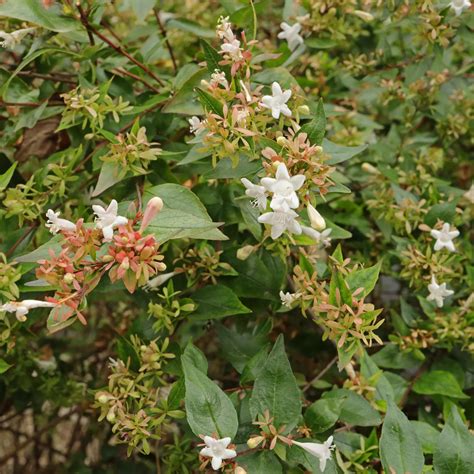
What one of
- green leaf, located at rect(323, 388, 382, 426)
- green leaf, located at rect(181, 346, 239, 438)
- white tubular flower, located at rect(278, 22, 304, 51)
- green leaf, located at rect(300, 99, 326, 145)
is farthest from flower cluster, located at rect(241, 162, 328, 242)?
white tubular flower, located at rect(278, 22, 304, 51)

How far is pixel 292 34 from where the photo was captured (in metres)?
1.44

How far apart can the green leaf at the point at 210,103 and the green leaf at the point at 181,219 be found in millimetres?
134

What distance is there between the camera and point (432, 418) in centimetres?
143

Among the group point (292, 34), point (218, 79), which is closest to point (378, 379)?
point (218, 79)

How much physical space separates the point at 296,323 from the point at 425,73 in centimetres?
76

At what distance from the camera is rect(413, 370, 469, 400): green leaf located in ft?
4.34

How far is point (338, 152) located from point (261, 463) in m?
0.54

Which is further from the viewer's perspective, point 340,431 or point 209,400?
point 340,431

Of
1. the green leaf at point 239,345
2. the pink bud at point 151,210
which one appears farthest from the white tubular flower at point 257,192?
the green leaf at point 239,345

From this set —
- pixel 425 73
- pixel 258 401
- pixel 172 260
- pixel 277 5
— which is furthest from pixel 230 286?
pixel 277 5

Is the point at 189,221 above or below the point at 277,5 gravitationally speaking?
above

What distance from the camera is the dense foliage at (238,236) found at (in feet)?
3.08

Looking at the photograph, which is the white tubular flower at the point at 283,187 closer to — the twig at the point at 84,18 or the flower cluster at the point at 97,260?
the flower cluster at the point at 97,260

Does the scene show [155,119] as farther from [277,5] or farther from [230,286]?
[277,5]
